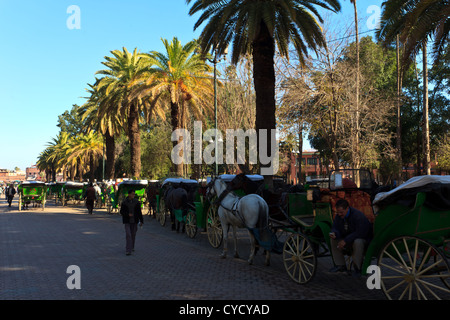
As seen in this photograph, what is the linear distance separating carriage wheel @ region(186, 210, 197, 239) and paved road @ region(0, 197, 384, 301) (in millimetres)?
429

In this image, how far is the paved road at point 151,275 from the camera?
6.38m

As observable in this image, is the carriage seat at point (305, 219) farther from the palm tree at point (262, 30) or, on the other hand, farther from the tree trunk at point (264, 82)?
the tree trunk at point (264, 82)

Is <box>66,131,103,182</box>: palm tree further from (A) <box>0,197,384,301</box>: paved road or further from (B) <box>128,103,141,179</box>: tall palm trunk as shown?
(A) <box>0,197,384,301</box>: paved road

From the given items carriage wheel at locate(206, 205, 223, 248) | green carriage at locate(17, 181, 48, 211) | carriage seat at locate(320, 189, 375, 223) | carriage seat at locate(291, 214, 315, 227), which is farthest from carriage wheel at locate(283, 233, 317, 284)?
green carriage at locate(17, 181, 48, 211)

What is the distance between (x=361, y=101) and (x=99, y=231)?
54.5 feet

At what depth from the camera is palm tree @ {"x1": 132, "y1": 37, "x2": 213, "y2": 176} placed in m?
24.8

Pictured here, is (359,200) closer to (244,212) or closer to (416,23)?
(244,212)

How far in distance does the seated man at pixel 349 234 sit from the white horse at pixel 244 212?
2.53m

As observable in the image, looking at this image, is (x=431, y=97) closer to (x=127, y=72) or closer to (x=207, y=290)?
(x=127, y=72)

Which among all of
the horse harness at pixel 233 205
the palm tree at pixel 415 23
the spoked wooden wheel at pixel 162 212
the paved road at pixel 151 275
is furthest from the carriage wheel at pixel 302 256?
the spoked wooden wheel at pixel 162 212

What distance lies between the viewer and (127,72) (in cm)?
2988

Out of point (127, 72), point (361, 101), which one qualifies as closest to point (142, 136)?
point (127, 72)

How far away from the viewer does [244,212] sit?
28.9 ft

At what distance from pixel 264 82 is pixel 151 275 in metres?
9.67
